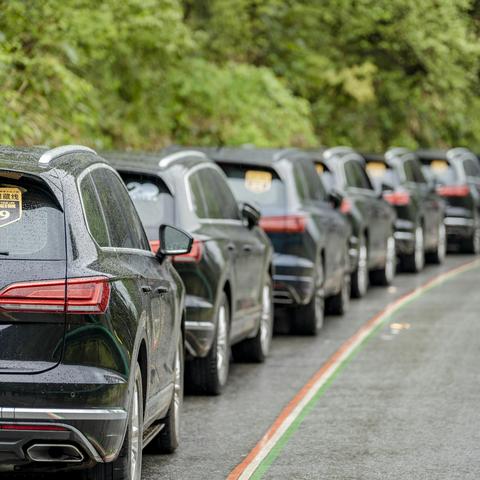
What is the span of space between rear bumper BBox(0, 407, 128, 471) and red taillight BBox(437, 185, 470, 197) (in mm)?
23421

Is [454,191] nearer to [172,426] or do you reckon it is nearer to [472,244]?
[472,244]

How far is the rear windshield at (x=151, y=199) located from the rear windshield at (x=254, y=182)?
4.16 m

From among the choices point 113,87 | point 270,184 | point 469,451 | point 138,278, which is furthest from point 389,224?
point 138,278

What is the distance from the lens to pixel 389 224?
23.4m

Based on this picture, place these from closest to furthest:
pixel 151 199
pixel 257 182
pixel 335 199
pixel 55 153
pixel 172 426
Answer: pixel 55 153
pixel 172 426
pixel 151 199
pixel 257 182
pixel 335 199

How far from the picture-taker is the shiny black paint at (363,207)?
68.8ft

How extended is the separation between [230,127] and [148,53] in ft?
9.81

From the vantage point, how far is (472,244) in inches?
1209

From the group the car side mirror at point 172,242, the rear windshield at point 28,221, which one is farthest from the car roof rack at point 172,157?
the rear windshield at point 28,221

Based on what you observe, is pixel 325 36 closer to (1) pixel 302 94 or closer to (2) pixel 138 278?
(1) pixel 302 94

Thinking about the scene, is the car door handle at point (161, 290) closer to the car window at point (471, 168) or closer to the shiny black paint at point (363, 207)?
the shiny black paint at point (363, 207)

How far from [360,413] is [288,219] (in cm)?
507

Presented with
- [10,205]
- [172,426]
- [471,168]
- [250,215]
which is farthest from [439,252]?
[10,205]

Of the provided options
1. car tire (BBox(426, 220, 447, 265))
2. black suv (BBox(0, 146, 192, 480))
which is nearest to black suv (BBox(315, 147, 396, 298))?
car tire (BBox(426, 220, 447, 265))
